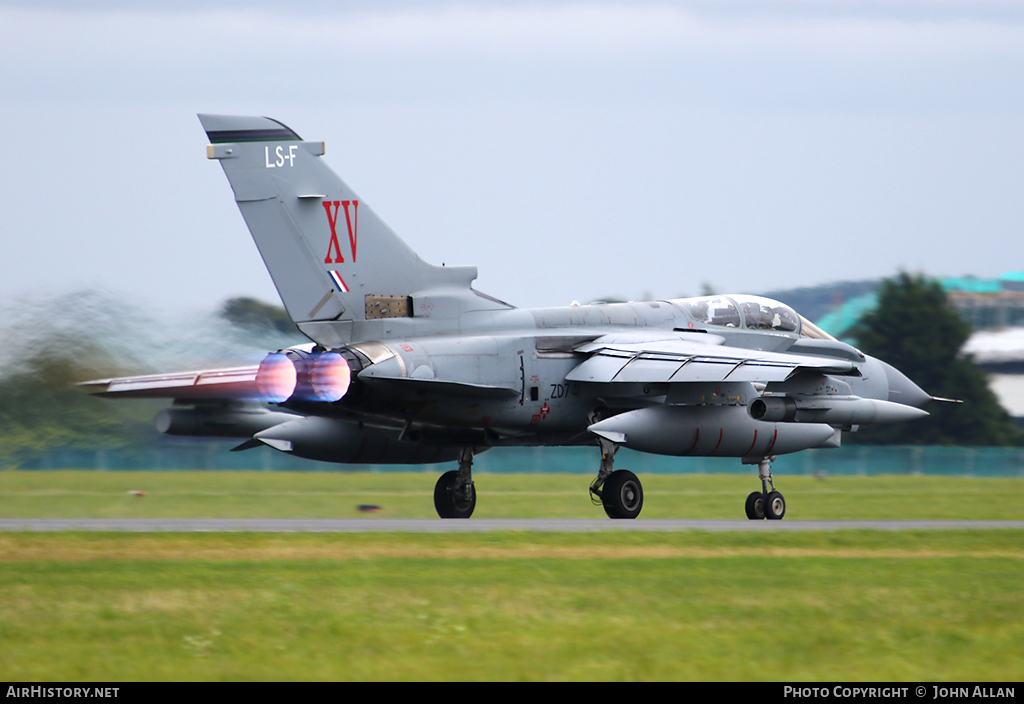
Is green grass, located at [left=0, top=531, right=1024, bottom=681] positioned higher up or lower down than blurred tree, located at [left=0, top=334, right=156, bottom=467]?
lower down

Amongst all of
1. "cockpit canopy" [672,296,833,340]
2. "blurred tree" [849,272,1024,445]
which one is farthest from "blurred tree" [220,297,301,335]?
"blurred tree" [849,272,1024,445]

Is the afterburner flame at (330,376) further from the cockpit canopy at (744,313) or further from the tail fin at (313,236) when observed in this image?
the cockpit canopy at (744,313)

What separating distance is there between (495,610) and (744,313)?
13784 mm

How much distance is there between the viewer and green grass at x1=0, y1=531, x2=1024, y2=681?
8953 millimetres

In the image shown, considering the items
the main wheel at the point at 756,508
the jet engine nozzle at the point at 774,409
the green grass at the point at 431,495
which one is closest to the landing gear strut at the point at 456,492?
the green grass at the point at 431,495

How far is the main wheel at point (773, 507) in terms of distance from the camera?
2242 cm

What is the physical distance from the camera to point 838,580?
42.6 feet

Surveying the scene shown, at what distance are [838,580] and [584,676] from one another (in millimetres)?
5118

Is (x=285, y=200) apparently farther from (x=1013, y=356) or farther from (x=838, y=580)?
(x=1013, y=356)

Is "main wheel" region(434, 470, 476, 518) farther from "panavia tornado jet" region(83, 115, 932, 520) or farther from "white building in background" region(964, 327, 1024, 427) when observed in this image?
"white building in background" region(964, 327, 1024, 427)

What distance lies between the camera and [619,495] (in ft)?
69.2

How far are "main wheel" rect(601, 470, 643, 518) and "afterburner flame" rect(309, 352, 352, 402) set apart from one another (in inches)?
188

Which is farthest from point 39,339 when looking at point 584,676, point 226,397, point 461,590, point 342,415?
point 584,676

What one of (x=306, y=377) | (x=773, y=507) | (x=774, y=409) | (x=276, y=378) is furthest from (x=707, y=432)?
(x=276, y=378)
